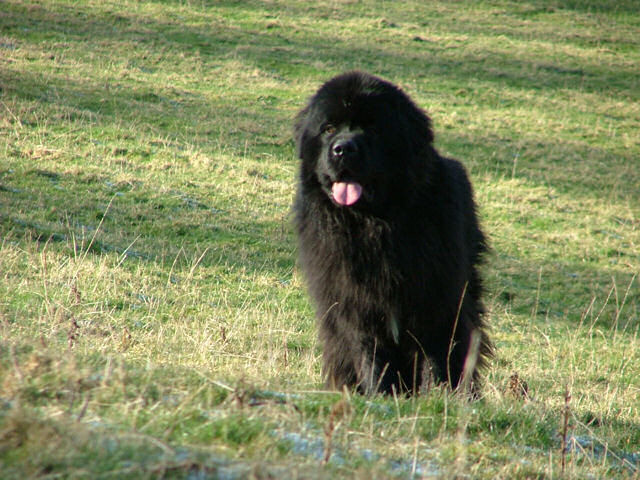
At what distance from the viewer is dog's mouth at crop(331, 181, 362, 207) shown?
14.6 feet

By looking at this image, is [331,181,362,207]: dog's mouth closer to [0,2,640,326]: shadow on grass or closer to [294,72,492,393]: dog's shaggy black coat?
[294,72,492,393]: dog's shaggy black coat

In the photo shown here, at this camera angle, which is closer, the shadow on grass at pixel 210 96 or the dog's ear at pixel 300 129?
the dog's ear at pixel 300 129

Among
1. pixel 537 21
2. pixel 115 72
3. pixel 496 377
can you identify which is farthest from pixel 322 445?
pixel 537 21

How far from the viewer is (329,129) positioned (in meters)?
4.71

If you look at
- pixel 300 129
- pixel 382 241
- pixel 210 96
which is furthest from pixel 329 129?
pixel 210 96

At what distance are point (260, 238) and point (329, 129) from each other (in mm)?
5518

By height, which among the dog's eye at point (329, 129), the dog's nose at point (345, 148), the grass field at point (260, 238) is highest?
the dog's eye at point (329, 129)

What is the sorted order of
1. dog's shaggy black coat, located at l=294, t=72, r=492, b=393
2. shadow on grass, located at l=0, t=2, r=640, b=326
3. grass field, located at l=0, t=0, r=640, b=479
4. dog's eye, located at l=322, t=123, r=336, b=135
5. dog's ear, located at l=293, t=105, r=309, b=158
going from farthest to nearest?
shadow on grass, located at l=0, t=2, r=640, b=326, dog's ear, located at l=293, t=105, r=309, b=158, dog's eye, located at l=322, t=123, r=336, b=135, dog's shaggy black coat, located at l=294, t=72, r=492, b=393, grass field, located at l=0, t=0, r=640, b=479

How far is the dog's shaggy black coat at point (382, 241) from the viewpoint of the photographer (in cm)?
449

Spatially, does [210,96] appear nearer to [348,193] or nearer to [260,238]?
[260,238]

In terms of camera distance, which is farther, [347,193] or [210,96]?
[210,96]

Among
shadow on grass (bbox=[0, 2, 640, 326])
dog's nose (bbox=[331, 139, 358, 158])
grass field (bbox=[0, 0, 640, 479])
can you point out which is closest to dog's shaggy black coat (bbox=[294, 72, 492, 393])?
dog's nose (bbox=[331, 139, 358, 158])

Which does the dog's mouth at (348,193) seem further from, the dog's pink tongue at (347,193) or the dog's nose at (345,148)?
the dog's nose at (345,148)

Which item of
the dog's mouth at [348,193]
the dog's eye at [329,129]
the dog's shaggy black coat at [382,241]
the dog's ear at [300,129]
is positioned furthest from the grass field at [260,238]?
the dog's eye at [329,129]
